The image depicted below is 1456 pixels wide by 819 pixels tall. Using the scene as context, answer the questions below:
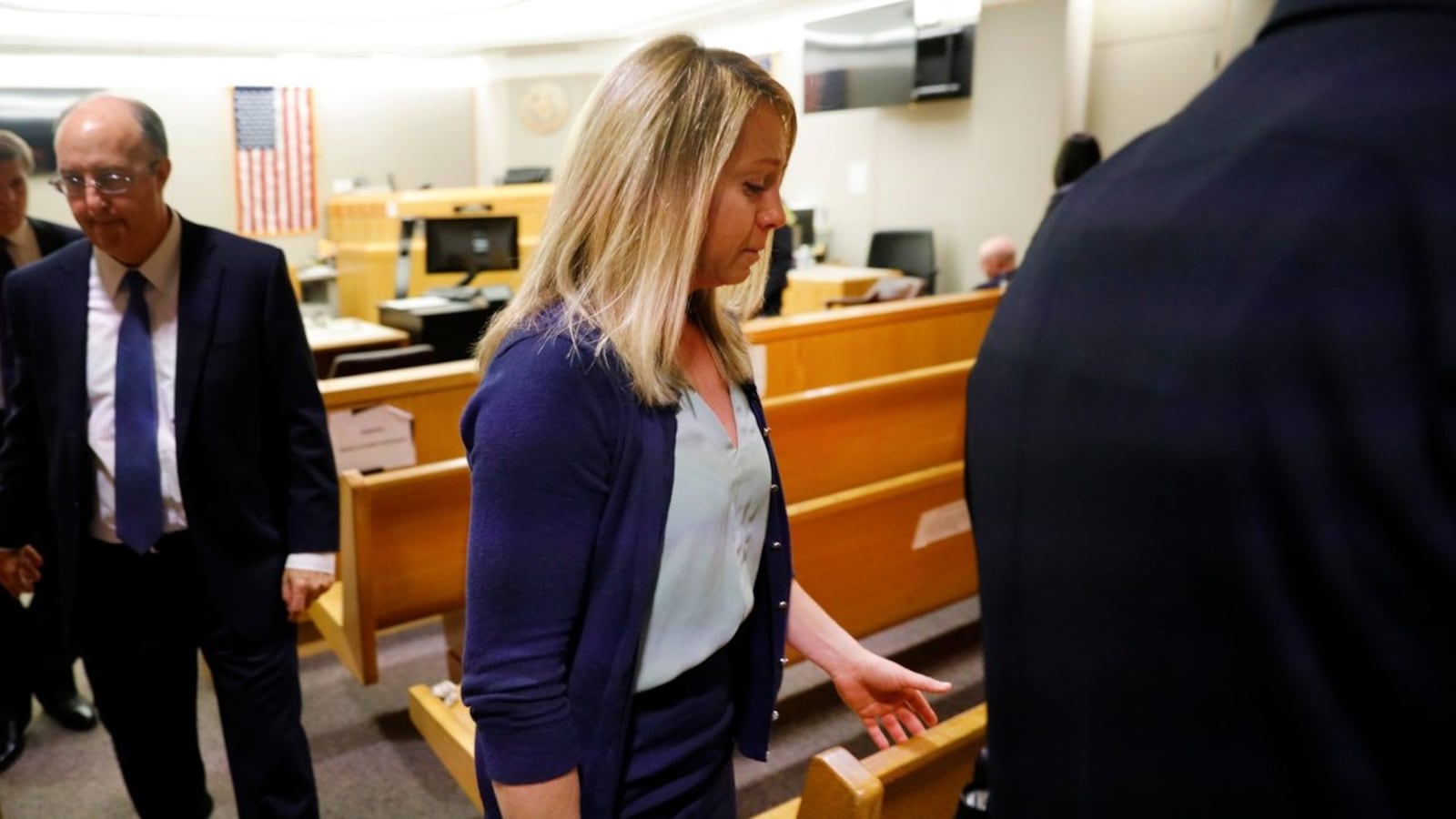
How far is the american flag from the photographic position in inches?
349

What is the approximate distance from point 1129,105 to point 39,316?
19.7 ft

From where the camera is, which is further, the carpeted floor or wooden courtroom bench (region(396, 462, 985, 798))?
the carpeted floor

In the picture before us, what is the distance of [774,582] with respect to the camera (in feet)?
3.98

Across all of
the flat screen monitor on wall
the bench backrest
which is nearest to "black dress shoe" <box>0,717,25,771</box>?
the bench backrest

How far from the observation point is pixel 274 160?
900 centimetres

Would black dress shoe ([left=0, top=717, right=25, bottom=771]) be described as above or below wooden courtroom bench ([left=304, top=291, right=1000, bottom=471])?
below

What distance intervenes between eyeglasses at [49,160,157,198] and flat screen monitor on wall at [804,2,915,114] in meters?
5.90

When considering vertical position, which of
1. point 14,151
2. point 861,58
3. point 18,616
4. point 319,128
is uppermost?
point 861,58

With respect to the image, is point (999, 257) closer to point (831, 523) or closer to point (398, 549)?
point (831, 523)

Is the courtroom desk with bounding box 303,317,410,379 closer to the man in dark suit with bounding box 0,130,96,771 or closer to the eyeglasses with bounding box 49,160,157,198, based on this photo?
the man in dark suit with bounding box 0,130,96,771

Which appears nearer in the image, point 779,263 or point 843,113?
point 779,263

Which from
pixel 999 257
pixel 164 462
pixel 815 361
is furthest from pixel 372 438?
pixel 999 257

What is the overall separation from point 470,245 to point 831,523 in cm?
401

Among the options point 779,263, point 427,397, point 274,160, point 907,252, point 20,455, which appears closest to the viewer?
point 20,455
